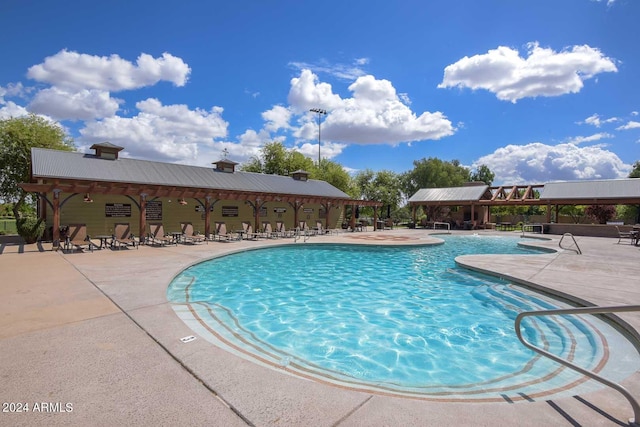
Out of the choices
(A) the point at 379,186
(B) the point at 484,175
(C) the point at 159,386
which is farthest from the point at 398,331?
(B) the point at 484,175

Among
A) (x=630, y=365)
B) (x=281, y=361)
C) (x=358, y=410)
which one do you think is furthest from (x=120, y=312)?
(x=630, y=365)

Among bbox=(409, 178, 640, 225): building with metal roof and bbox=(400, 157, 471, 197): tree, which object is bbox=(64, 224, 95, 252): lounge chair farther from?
bbox=(400, 157, 471, 197): tree

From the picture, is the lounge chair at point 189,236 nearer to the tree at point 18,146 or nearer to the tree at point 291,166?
the tree at point 18,146

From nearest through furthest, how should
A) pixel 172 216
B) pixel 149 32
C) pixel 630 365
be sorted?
pixel 630 365 → pixel 149 32 → pixel 172 216

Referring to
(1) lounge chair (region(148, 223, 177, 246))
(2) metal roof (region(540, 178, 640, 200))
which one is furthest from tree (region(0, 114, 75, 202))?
(2) metal roof (region(540, 178, 640, 200))

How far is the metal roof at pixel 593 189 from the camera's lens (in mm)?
22373

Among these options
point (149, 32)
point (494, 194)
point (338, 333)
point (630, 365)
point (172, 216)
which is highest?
point (149, 32)

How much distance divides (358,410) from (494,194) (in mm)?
33038

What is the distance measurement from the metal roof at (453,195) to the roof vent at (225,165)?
18.5 meters

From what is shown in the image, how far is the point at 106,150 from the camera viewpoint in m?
17.5

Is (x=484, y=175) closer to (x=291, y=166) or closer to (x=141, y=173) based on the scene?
(x=291, y=166)

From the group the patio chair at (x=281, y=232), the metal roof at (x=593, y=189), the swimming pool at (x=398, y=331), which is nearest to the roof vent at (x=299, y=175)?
the patio chair at (x=281, y=232)

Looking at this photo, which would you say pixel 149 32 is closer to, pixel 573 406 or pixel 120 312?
pixel 120 312

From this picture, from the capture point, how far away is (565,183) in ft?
85.6
